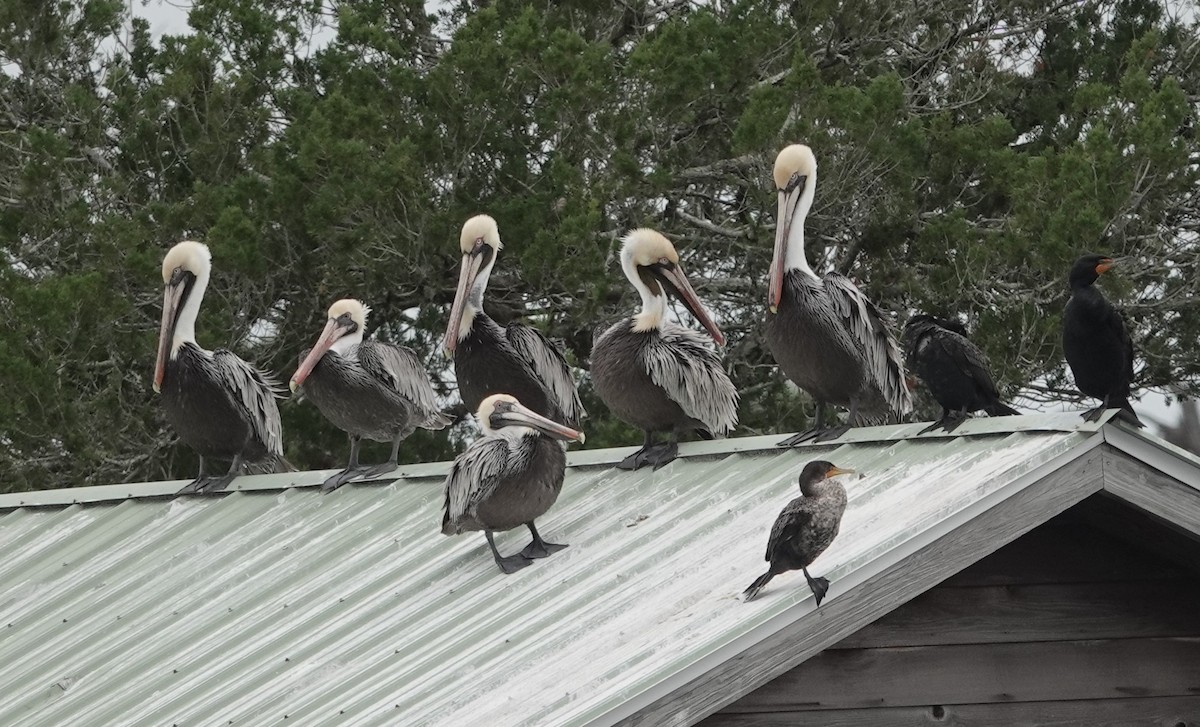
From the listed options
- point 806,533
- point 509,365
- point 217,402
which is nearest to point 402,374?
point 509,365

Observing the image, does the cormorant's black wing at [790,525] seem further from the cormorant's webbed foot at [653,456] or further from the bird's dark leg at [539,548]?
the cormorant's webbed foot at [653,456]

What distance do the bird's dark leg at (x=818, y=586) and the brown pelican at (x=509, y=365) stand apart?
4.29m

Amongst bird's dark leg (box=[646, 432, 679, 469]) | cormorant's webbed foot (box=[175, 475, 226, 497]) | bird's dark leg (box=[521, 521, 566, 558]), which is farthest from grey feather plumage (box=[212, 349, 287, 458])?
bird's dark leg (box=[521, 521, 566, 558])

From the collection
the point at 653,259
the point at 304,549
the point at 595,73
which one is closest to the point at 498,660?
the point at 304,549

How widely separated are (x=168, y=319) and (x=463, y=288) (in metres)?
1.63

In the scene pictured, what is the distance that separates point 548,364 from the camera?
838 cm

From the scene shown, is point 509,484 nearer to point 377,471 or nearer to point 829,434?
point 829,434

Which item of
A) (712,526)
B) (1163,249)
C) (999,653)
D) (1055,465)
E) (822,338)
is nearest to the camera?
(1055,465)

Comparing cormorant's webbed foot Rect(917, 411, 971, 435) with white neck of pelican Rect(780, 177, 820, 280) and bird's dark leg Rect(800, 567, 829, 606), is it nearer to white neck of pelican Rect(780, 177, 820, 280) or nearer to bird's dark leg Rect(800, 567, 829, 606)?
bird's dark leg Rect(800, 567, 829, 606)

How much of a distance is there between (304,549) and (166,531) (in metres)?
1.12

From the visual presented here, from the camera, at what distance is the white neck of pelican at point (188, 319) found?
30.8 ft

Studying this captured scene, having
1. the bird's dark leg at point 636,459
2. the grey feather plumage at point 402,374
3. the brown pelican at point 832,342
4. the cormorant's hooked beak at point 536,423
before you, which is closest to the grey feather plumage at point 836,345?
the brown pelican at point 832,342

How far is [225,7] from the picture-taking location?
1672cm

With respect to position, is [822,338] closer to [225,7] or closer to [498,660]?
[498,660]
